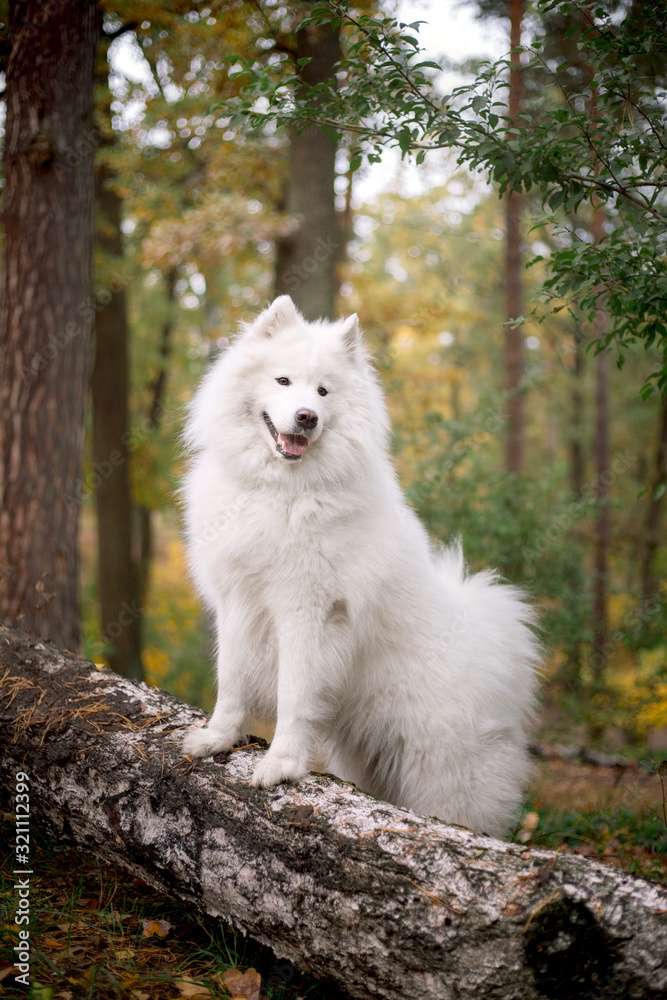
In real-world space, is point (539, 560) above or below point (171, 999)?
above

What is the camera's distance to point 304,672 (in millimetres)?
3367

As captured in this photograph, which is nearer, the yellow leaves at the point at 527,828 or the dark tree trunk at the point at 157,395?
the yellow leaves at the point at 527,828

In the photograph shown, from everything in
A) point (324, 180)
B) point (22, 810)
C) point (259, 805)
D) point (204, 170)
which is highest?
point (204, 170)

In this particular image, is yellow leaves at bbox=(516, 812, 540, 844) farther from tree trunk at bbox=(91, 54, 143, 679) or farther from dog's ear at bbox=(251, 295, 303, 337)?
tree trunk at bbox=(91, 54, 143, 679)

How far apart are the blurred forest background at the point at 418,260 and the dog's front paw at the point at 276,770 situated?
6.57 ft

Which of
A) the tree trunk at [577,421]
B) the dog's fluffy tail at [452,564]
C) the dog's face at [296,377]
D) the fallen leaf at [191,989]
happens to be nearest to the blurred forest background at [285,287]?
the fallen leaf at [191,989]

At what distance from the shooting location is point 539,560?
8.64 m

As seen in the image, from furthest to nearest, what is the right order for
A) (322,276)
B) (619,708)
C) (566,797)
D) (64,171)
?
1. (619,708)
2. (322,276)
3. (566,797)
4. (64,171)

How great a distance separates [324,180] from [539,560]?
464cm

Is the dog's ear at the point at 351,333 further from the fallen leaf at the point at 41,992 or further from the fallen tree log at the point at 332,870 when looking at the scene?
the fallen leaf at the point at 41,992

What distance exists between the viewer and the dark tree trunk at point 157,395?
48.3 feet

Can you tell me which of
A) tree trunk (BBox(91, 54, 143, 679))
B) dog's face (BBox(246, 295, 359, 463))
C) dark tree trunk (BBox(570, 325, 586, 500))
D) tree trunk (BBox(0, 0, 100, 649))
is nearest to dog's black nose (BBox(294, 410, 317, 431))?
dog's face (BBox(246, 295, 359, 463))

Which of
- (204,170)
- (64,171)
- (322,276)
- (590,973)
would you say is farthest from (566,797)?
(204,170)

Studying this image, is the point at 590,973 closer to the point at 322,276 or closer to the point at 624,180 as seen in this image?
the point at 624,180
